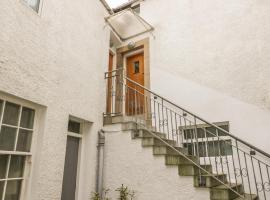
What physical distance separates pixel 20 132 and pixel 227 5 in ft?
18.6

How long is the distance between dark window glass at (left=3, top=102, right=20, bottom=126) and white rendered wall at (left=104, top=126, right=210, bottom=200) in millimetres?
2054

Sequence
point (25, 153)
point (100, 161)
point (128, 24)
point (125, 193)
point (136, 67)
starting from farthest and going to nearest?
point (136, 67) < point (128, 24) < point (100, 161) < point (125, 193) < point (25, 153)

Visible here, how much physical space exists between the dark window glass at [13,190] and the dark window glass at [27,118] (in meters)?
0.84

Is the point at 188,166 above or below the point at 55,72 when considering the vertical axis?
below

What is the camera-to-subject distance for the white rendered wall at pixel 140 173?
152 inches

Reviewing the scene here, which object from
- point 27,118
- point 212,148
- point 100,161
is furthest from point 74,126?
point 212,148

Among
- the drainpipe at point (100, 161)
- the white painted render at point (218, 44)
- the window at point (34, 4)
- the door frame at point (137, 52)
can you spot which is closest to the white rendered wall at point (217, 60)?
the white painted render at point (218, 44)

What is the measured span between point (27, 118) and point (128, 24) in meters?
4.50

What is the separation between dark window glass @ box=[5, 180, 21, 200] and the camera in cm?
323

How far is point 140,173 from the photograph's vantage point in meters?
4.35

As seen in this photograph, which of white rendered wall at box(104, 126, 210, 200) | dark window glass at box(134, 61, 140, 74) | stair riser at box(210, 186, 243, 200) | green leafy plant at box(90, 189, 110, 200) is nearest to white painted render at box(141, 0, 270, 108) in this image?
dark window glass at box(134, 61, 140, 74)

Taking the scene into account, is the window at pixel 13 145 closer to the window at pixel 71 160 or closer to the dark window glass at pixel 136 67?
the window at pixel 71 160

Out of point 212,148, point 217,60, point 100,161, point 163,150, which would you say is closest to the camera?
point 163,150

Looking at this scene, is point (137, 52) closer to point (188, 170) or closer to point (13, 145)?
point (188, 170)
